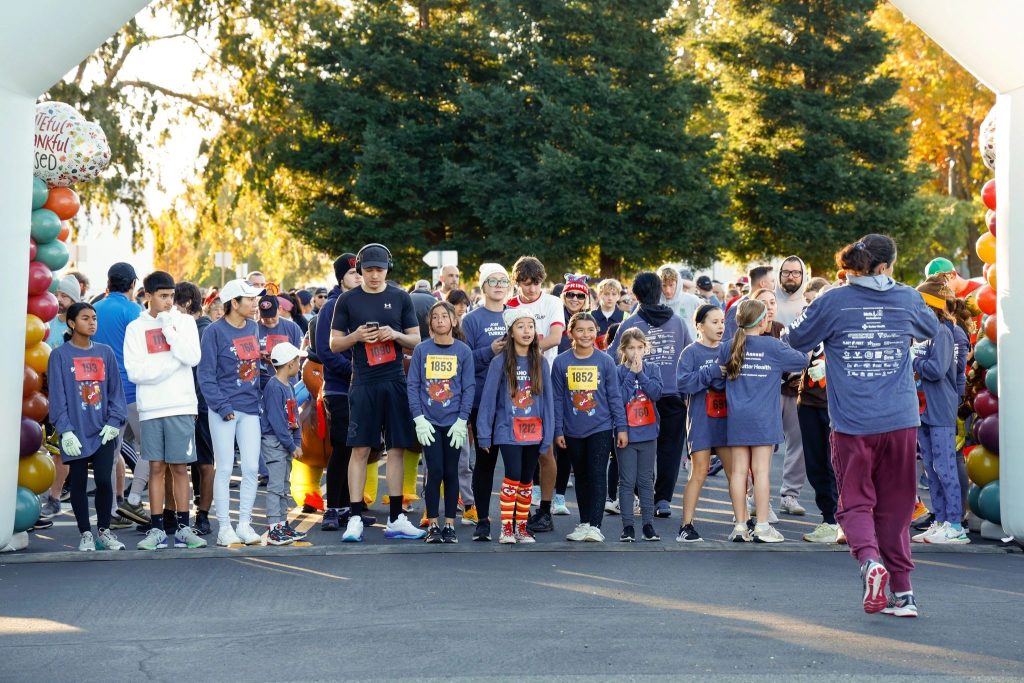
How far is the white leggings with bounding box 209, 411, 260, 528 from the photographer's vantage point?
9609 millimetres

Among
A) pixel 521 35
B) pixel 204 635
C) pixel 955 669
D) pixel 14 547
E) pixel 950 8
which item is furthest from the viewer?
pixel 521 35

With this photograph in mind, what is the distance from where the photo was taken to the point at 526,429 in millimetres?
9656

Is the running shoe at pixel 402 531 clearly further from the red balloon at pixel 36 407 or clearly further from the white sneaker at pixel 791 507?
the white sneaker at pixel 791 507

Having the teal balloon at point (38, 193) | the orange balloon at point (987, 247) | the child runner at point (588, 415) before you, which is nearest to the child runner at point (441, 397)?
the child runner at point (588, 415)

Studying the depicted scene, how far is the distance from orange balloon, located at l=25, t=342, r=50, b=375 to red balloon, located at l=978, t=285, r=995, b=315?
21.8ft

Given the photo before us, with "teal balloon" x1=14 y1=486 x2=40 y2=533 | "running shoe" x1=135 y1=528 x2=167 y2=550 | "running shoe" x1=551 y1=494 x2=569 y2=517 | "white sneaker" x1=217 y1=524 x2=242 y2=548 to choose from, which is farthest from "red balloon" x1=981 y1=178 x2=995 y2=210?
"teal balloon" x1=14 y1=486 x2=40 y2=533

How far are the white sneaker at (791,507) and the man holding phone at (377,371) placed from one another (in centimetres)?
307

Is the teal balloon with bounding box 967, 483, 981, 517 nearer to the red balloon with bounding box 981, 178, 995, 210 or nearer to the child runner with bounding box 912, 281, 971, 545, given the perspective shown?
the child runner with bounding box 912, 281, 971, 545

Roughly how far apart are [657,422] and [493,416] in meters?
1.50

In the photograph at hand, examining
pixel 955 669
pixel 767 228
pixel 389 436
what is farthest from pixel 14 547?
pixel 767 228

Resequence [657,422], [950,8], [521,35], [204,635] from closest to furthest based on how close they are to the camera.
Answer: [204,635] → [950,8] → [657,422] → [521,35]

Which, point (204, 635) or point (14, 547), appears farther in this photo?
point (14, 547)

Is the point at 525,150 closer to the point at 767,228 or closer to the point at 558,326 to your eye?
the point at 767,228

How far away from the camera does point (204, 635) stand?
6.89 m
